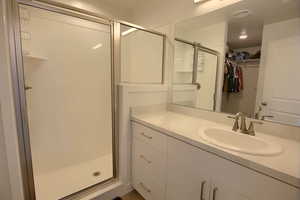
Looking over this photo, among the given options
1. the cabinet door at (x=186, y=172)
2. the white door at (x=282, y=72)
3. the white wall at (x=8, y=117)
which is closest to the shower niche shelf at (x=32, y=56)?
the white wall at (x=8, y=117)

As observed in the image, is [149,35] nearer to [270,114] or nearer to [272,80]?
[272,80]

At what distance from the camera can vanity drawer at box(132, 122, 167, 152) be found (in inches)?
49.6

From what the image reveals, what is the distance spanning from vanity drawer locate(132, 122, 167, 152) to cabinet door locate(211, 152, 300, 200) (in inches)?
17.2

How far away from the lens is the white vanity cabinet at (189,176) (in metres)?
0.74

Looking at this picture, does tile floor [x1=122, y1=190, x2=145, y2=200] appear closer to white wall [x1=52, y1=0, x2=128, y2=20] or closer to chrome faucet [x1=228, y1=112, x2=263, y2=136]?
chrome faucet [x1=228, y1=112, x2=263, y2=136]

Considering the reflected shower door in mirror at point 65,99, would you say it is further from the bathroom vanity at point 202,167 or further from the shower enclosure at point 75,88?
the bathroom vanity at point 202,167

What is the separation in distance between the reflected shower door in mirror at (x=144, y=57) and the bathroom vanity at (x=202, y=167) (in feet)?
1.75

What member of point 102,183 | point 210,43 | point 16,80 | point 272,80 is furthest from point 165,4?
point 102,183

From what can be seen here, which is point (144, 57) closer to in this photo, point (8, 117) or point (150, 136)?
point (150, 136)

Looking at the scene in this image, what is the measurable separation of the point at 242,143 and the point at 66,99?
1.92 m

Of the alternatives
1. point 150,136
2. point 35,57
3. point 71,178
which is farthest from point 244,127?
point 35,57

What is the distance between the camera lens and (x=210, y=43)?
5.09ft

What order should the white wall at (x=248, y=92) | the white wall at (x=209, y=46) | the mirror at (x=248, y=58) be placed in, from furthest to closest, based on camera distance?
the white wall at (x=209, y=46)
the white wall at (x=248, y=92)
the mirror at (x=248, y=58)

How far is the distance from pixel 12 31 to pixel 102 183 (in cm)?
147
